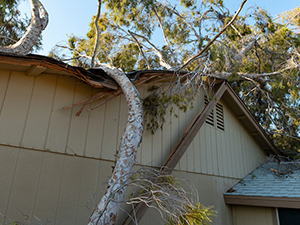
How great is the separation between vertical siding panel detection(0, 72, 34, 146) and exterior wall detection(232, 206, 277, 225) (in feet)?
18.8

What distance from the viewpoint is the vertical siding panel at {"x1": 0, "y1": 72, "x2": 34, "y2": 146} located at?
2.95 metres

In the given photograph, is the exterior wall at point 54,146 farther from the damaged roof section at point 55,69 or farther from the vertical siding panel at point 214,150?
the vertical siding panel at point 214,150

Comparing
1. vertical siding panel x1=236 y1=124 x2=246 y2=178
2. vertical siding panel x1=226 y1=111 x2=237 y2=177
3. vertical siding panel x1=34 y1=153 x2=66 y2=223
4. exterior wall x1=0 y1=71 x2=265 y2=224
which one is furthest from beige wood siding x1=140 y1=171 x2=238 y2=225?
vertical siding panel x1=34 y1=153 x2=66 y2=223

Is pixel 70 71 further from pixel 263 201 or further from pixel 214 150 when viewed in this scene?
pixel 263 201

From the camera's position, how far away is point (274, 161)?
8.61 m

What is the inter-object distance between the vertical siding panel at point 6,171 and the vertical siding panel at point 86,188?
93cm

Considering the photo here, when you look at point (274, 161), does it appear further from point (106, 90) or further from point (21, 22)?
point (21, 22)

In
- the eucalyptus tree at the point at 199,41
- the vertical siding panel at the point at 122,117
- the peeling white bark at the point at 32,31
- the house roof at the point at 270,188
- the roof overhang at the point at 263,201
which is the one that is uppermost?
the eucalyptus tree at the point at 199,41

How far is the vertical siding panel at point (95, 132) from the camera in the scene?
3.67 meters

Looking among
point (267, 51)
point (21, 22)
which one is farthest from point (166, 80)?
point (267, 51)

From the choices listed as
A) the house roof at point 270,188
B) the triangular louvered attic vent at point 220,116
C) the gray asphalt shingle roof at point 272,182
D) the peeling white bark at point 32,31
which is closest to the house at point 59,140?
the peeling white bark at point 32,31

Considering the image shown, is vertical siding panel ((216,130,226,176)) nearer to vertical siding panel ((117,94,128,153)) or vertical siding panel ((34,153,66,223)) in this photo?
vertical siding panel ((117,94,128,153))

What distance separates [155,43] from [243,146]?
530 cm

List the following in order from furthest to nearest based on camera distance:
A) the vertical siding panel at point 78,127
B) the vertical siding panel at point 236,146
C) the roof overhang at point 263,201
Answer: the vertical siding panel at point 236,146
the roof overhang at point 263,201
the vertical siding panel at point 78,127
